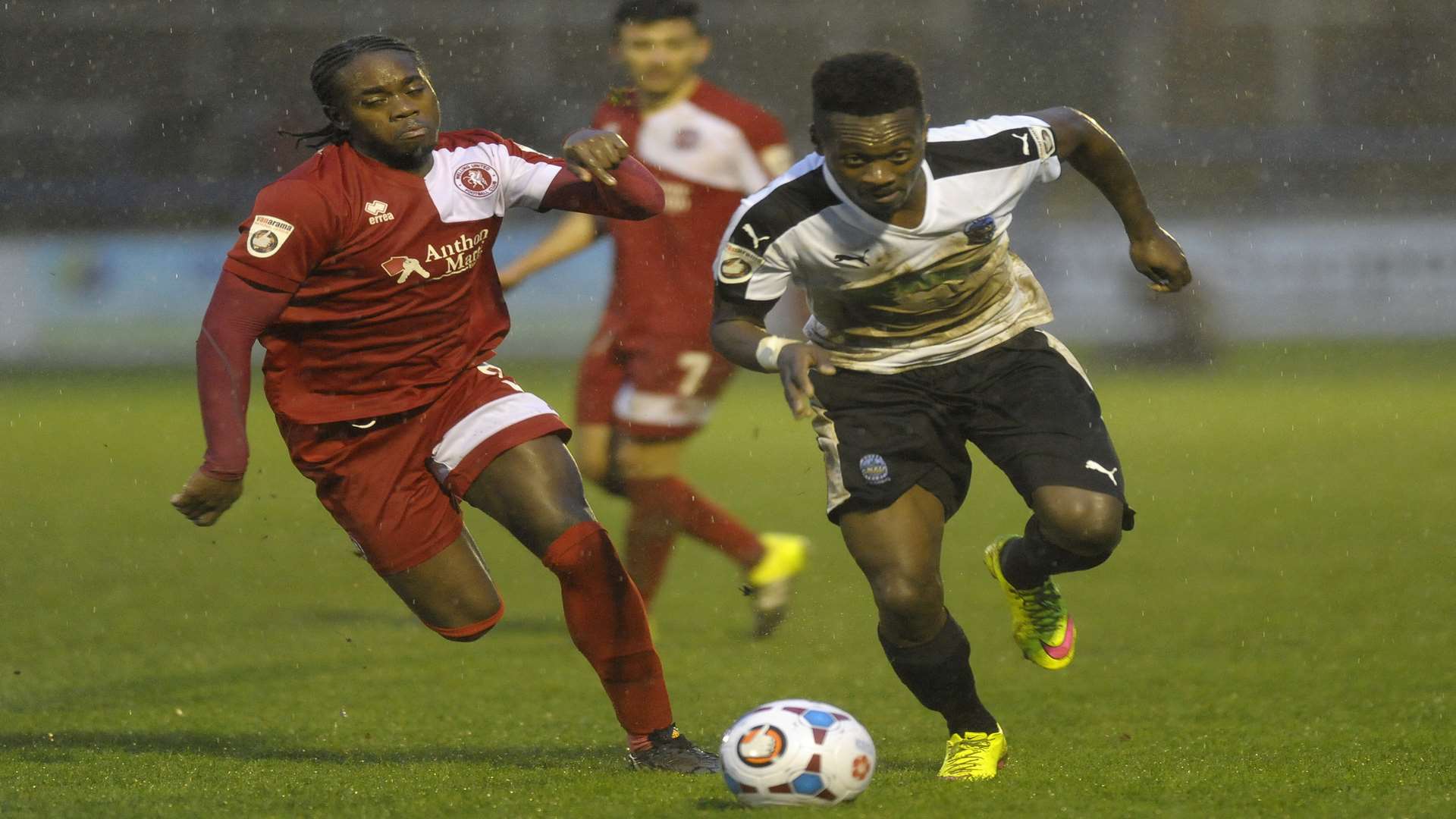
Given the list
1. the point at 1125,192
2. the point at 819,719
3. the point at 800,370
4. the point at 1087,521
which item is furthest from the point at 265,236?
the point at 1125,192

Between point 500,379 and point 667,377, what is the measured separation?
2.17 m

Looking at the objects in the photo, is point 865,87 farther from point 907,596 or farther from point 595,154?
point 907,596

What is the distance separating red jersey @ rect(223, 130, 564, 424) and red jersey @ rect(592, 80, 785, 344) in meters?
2.27

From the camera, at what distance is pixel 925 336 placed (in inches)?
193

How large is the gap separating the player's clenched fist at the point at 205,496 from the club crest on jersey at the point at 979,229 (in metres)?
1.94

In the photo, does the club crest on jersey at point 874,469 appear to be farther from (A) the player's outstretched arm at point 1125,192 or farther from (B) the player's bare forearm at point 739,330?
(A) the player's outstretched arm at point 1125,192

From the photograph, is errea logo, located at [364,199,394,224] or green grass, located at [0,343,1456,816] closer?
green grass, located at [0,343,1456,816]

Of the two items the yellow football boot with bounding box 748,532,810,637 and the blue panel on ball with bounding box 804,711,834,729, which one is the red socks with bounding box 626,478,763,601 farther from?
the blue panel on ball with bounding box 804,711,834,729

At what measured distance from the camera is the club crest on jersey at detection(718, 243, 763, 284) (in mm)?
4613

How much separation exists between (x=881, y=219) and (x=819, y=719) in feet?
4.18

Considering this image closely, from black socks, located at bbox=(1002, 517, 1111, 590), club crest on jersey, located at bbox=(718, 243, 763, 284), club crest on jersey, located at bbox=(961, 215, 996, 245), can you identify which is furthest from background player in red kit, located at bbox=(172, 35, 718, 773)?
black socks, located at bbox=(1002, 517, 1111, 590)

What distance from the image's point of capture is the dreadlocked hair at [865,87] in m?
4.38

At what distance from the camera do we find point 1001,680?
21.2 feet

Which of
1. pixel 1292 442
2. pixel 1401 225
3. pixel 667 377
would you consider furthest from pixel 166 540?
pixel 1401 225
